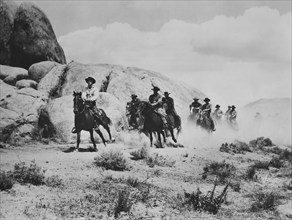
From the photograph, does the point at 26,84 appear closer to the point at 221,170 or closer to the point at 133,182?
the point at 221,170

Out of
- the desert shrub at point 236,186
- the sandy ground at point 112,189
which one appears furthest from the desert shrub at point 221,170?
the desert shrub at point 236,186

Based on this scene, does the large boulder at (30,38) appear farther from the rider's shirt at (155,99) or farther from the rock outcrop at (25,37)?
the rider's shirt at (155,99)

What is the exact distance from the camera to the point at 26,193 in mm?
8891

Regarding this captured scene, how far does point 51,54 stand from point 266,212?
25.0 meters

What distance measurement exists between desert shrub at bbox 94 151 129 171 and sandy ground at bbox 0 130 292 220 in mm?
246

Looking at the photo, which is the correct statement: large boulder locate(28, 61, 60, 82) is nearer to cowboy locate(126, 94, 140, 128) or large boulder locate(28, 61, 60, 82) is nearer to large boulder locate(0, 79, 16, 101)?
large boulder locate(0, 79, 16, 101)

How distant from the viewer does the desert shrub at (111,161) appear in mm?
12238

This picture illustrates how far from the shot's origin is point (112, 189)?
10.1 meters

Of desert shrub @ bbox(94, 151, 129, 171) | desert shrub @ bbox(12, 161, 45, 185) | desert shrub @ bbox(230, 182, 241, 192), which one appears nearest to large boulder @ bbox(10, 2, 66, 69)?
desert shrub @ bbox(94, 151, 129, 171)

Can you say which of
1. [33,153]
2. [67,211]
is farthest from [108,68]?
[67,211]

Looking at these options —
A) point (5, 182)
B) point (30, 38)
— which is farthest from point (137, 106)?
point (30, 38)

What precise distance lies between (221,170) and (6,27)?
72.0ft

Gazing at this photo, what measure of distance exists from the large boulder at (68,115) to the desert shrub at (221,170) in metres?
6.57

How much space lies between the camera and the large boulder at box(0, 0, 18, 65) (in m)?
28.6
